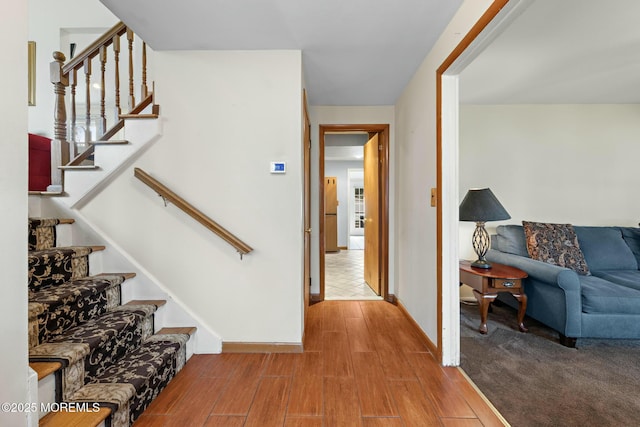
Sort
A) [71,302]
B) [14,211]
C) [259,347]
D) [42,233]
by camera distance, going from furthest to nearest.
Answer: [259,347] < [42,233] < [71,302] < [14,211]

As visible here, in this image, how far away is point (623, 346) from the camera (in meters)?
2.33

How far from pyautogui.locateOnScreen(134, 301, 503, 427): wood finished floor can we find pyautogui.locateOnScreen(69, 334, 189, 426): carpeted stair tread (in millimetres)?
83

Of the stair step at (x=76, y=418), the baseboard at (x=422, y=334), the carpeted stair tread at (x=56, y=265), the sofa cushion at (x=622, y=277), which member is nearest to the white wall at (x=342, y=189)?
the baseboard at (x=422, y=334)

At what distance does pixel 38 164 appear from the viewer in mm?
2529

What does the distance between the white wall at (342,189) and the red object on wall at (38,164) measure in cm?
614

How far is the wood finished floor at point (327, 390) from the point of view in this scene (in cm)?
152

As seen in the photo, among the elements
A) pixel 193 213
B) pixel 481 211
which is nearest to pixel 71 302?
pixel 193 213

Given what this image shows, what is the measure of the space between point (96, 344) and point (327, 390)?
1.31 metres

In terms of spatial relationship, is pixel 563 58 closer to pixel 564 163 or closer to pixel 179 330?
pixel 564 163

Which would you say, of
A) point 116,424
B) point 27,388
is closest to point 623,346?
point 116,424

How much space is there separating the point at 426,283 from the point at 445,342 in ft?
1.56

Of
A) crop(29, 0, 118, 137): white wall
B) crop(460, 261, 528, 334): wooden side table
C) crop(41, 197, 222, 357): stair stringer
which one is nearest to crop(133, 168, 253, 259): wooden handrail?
crop(41, 197, 222, 357): stair stringer

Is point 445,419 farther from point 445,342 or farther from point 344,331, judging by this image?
point 344,331

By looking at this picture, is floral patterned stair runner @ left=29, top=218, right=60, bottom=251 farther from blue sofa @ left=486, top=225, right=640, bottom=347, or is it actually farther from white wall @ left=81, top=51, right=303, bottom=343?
blue sofa @ left=486, top=225, right=640, bottom=347
